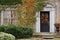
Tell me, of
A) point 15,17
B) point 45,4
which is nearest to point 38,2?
point 45,4

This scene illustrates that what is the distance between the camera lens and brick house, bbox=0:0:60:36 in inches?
926

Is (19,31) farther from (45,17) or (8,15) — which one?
(45,17)

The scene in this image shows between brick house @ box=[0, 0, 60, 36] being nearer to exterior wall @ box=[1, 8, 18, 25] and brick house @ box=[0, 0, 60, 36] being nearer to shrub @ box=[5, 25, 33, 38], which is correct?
exterior wall @ box=[1, 8, 18, 25]

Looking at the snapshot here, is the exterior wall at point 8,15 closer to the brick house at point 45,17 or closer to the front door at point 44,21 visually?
the brick house at point 45,17

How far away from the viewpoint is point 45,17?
24156mm

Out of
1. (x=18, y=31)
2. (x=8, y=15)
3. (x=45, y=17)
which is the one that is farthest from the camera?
(x=45, y=17)

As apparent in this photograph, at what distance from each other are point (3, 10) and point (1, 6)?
0.41 metres

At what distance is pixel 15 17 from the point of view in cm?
2359

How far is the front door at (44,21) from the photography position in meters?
24.0

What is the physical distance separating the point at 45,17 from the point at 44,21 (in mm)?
385

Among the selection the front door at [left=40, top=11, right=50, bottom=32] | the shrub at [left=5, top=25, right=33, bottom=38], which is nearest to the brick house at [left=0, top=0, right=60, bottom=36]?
the front door at [left=40, top=11, right=50, bottom=32]

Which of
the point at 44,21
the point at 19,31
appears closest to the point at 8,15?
the point at 44,21

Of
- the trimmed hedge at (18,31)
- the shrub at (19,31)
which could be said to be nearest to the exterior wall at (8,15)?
the trimmed hedge at (18,31)

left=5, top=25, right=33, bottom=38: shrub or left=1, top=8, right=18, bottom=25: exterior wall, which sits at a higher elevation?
left=1, top=8, right=18, bottom=25: exterior wall
